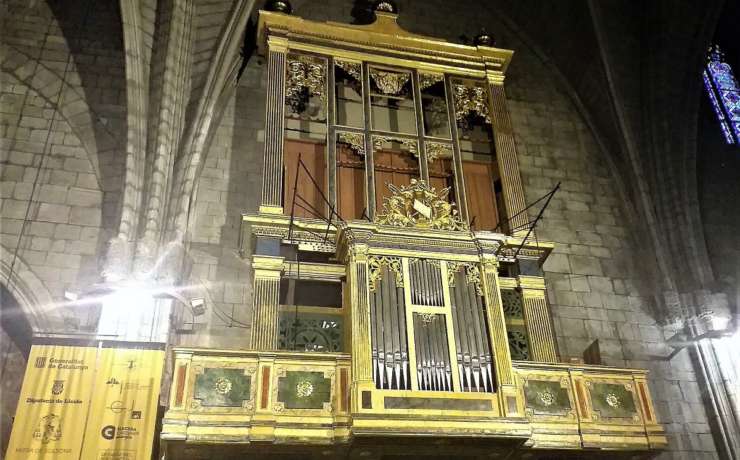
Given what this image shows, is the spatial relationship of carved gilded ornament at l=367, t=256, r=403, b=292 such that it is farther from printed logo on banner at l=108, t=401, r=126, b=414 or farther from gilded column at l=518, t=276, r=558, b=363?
printed logo on banner at l=108, t=401, r=126, b=414

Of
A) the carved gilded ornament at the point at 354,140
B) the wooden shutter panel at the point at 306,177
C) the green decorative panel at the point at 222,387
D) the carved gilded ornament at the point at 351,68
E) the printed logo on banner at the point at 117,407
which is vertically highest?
the carved gilded ornament at the point at 351,68

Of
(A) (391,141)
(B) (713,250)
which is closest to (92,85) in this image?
(A) (391,141)

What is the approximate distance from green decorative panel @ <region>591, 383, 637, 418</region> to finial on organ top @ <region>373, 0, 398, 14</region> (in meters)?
8.31

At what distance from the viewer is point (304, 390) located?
9078 mm

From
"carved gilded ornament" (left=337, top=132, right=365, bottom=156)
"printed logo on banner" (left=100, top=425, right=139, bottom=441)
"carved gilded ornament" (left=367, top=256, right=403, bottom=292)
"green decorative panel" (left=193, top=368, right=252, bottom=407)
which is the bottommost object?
"printed logo on banner" (left=100, top=425, right=139, bottom=441)

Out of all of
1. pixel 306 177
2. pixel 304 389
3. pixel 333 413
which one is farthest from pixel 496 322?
pixel 306 177

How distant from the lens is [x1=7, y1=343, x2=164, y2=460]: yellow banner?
335 inches

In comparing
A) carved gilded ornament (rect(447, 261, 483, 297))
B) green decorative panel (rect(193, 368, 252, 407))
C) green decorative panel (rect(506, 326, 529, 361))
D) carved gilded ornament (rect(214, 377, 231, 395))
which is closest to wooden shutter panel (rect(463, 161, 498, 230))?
carved gilded ornament (rect(447, 261, 483, 297))

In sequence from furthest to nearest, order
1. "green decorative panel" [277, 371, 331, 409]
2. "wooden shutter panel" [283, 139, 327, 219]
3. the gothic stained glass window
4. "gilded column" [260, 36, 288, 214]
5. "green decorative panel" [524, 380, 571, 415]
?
1. the gothic stained glass window
2. "wooden shutter panel" [283, 139, 327, 219]
3. "gilded column" [260, 36, 288, 214]
4. "green decorative panel" [524, 380, 571, 415]
5. "green decorative panel" [277, 371, 331, 409]

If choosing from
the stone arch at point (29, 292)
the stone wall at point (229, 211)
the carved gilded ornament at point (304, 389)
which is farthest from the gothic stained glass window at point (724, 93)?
the stone arch at point (29, 292)

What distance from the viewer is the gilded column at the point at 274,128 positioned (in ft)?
36.6

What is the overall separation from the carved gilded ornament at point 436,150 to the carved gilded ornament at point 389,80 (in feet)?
4.81

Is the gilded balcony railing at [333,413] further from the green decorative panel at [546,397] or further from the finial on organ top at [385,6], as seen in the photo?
the finial on organ top at [385,6]

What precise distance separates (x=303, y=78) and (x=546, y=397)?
277 inches
